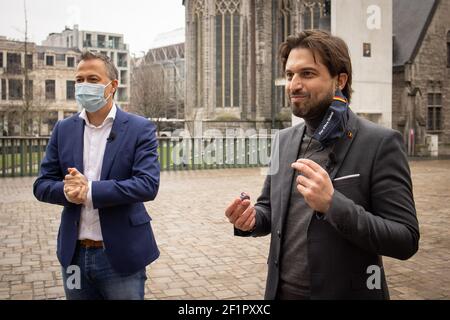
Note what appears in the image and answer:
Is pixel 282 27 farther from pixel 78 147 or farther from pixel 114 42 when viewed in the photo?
pixel 114 42

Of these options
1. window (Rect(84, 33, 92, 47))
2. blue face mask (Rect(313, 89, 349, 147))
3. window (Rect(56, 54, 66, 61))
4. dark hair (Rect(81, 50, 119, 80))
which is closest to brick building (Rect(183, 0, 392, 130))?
window (Rect(56, 54, 66, 61))

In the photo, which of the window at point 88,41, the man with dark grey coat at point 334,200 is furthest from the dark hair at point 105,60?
the window at point 88,41

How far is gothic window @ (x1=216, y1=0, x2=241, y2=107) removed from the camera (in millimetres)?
31203

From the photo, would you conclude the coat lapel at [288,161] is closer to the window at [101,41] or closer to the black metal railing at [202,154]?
the black metal railing at [202,154]

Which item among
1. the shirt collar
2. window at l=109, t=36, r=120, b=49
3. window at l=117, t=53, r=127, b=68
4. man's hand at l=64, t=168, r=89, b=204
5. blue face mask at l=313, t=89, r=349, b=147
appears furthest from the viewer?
window at l=117, t=53, r=127, b=68

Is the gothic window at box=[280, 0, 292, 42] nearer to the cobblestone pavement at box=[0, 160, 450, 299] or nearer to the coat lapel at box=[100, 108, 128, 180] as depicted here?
the cobblestone pavement at box=[0, 160, 450, 299]

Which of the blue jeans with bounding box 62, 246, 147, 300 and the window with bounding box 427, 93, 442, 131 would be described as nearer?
the blue jeans with bounding box 62, 246, 147, 300

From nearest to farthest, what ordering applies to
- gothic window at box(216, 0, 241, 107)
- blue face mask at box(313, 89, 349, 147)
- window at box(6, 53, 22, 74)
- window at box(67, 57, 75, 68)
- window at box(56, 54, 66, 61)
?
blue face mask at box(313, 89, 349, 147)
window at box(6, 53, 22, 74)
gothic window at box(216, 0, 241, 107)
window at box(67, 57, 75, 68)
window at box(56, 54, 66, 61)

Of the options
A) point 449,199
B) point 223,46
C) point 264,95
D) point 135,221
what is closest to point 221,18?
point 223,46

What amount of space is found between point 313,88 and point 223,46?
29.9 meters

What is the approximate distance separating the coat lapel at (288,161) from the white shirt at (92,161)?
3.79 ft

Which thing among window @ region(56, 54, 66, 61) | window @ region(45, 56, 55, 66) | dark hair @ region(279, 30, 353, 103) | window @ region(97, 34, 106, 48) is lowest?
dark hair @ region(279, 30, 353, 103)

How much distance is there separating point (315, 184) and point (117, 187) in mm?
1372

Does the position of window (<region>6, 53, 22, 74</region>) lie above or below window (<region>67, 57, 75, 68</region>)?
below
